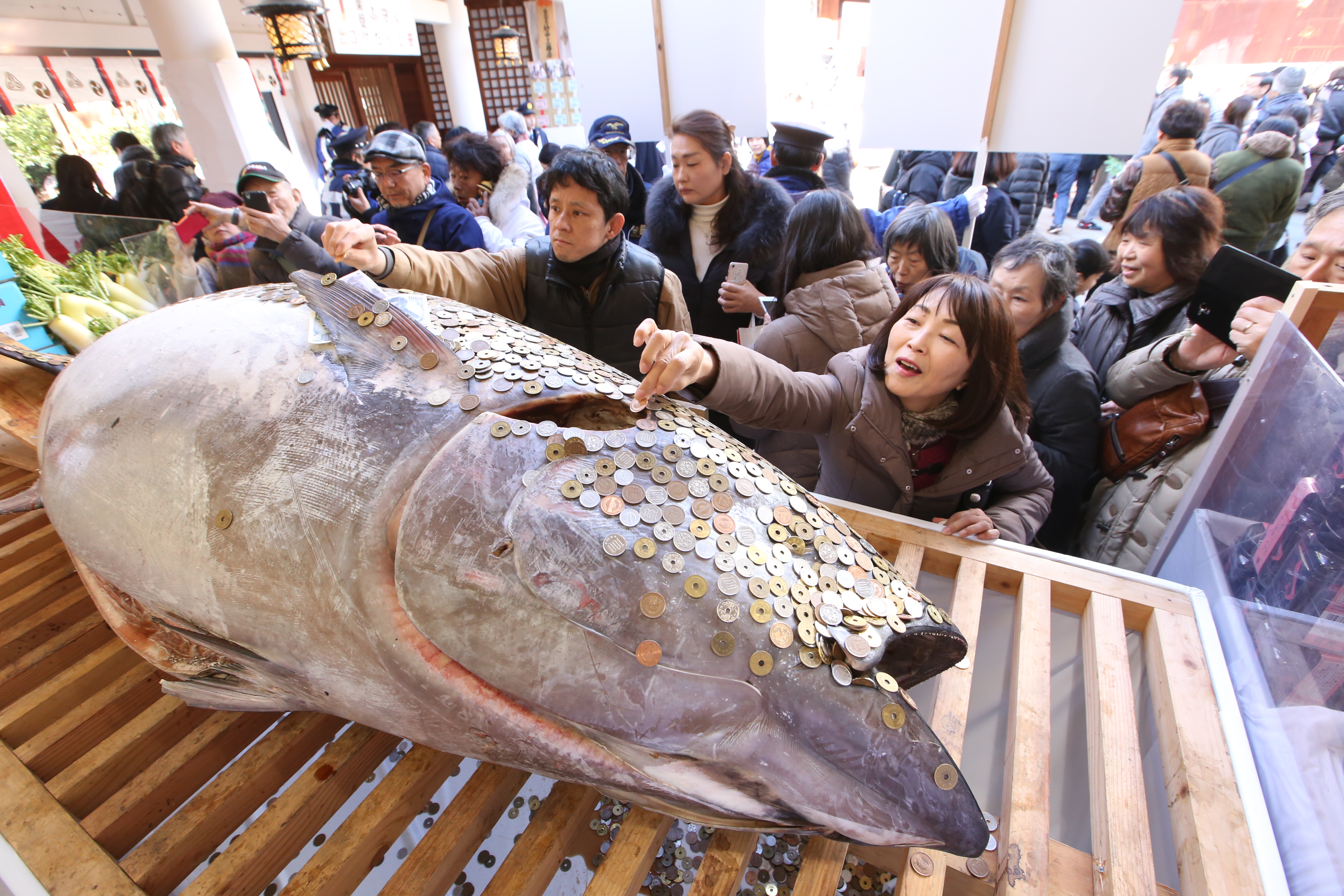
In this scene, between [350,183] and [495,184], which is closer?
[495,184]

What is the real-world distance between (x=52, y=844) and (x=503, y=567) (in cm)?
100

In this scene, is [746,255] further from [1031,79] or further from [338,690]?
[338,690]

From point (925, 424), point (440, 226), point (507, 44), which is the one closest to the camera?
point (925, 424)

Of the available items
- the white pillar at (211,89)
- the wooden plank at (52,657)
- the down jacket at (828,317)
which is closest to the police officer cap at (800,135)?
the down jacket at (828,317)

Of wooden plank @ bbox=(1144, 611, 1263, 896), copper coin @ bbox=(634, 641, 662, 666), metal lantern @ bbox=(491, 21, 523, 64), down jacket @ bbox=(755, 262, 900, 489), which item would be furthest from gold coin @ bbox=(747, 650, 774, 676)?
metal lantern @ bbox=(491, 21, 523, 64)

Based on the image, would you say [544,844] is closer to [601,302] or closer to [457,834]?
[457,834]

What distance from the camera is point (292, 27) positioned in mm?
4953

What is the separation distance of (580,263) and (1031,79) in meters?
2.11

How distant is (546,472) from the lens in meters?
0.94

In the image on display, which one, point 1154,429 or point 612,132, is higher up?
point 612,132

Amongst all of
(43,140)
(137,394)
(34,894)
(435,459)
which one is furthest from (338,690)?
(43,140)

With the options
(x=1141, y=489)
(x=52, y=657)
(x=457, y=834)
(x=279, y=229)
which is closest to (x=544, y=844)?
(x=457, y=834)

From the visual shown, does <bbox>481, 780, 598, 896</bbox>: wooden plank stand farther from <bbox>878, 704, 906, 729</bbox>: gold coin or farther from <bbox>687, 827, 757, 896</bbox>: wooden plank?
<bbox>878, 704, 906, 729</bbox>: gold coin

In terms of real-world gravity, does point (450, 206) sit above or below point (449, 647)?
above
